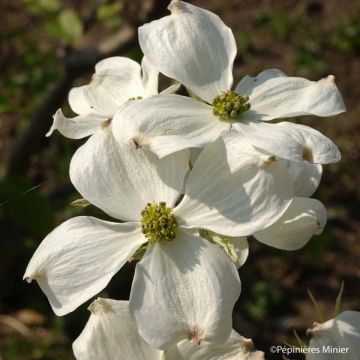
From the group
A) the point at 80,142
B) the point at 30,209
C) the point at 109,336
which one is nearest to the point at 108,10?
the point at 30,209

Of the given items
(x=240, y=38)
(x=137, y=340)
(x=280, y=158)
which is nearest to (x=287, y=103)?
(x=280, y=158)

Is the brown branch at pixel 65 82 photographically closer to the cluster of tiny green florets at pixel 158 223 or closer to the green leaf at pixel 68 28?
the green leaf at pixel 68 28

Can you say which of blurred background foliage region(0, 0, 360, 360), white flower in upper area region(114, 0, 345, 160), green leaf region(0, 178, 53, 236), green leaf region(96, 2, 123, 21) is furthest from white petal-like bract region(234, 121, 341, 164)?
green leaf region(96, 2, 123, 21)

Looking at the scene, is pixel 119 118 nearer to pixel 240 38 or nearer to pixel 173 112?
pixel 173 112

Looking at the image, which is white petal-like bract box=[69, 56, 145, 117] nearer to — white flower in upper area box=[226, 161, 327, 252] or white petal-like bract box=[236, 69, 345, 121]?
white petal-like bract box=[236, 69, 345, 121]

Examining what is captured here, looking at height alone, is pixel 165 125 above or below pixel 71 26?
above

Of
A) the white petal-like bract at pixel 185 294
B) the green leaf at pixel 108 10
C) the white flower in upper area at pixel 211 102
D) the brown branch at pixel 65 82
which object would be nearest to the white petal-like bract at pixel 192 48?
the white flower in upper area at pixel 211 102

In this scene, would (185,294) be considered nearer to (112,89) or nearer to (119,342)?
(119,342)
